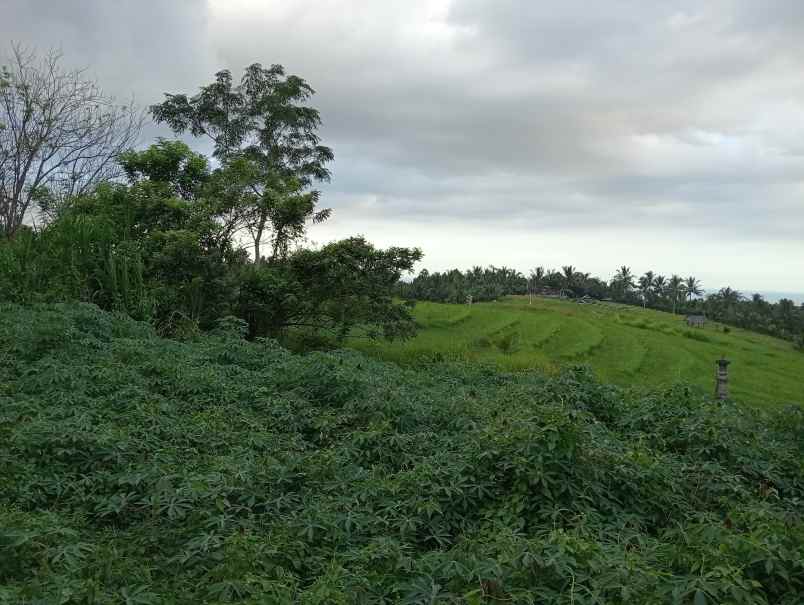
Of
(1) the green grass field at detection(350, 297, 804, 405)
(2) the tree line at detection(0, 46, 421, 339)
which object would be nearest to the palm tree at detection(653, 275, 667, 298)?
(1) the green grass field at detection(350, 297, 804, 405)

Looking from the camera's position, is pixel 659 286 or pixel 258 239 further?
pixel 659 286

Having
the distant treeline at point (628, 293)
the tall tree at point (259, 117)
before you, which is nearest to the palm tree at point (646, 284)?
the distant treeline at point (628, 293)

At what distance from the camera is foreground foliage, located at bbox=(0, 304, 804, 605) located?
2547 millimetres

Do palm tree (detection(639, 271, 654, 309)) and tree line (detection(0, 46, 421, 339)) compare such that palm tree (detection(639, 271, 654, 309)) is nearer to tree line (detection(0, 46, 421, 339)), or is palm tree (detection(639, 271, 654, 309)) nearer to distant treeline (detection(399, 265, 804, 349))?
distant treeline (detection(399, 265, 804, 349))

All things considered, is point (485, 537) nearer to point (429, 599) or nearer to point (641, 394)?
point (429, 599)

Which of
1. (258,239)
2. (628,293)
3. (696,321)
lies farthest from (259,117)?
(628,293)

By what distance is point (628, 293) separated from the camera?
152 ft

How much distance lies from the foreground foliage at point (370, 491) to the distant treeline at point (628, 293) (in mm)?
20553

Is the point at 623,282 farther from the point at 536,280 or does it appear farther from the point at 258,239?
the point at 258,239

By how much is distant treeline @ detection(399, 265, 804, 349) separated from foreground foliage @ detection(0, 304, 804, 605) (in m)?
20.6

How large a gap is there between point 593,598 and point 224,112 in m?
19.4

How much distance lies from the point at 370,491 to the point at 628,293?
153ft

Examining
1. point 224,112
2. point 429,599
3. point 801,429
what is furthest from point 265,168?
point 429,599

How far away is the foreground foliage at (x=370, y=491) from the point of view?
2.55m
